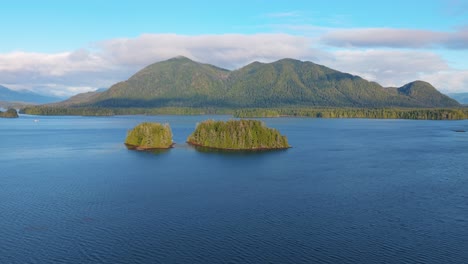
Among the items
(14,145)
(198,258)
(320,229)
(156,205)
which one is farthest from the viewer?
(14,145)

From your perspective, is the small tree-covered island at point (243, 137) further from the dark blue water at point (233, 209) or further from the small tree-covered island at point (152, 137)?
the dark blue water at point (233, 209)

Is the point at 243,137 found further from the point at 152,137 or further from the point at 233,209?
the point at 233,209

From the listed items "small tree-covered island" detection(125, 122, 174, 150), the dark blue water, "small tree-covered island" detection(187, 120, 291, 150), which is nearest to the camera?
the dark blue water

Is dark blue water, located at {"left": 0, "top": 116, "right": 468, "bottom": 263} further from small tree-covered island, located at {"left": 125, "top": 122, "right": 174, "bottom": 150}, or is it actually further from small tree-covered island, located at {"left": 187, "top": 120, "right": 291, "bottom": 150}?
small tree-covered island, located at {"left": 125, "top": 122, "right": 174, "bottom": 150}

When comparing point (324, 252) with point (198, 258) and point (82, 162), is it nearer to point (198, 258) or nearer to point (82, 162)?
point (198, 258)

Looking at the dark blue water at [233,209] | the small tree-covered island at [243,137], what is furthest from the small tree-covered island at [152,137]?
the dark blue water at [233,209]

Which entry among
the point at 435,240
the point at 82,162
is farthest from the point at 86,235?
the point at 82,162

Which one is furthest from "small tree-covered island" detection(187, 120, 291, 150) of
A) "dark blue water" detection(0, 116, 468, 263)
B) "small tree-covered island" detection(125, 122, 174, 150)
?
"dark blue water" detection(0, 116, 468, 263)
